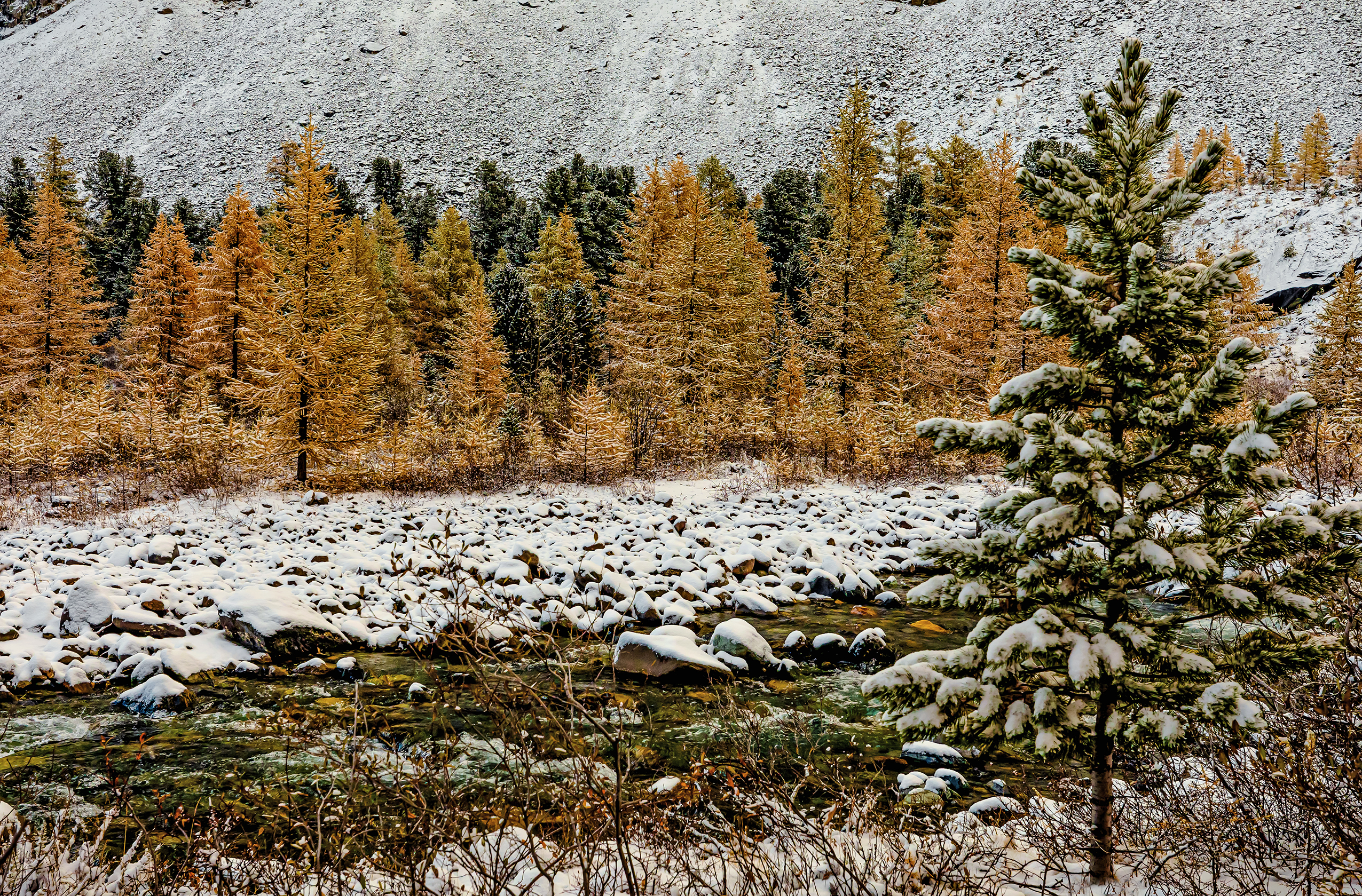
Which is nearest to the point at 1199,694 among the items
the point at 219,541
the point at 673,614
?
the point at 673,614

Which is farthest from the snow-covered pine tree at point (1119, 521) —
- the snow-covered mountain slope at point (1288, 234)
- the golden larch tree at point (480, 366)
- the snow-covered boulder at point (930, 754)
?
the snow-covered mountain slope at point (1288, 234)

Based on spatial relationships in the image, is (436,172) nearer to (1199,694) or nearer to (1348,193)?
(1348,193)

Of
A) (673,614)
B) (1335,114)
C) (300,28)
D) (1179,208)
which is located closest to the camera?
(1179,208)

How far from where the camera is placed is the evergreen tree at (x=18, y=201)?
3912 cm

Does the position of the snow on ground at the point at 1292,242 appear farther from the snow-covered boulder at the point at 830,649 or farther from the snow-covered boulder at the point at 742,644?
the snow-covered boulder at the point at 742,644

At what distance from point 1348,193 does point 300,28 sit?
316 ft

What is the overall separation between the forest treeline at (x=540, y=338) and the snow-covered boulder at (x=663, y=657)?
18.1ft

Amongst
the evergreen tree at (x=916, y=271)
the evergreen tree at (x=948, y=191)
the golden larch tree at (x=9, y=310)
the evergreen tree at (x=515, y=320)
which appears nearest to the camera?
the golden larch tree at (x=9, y=310)

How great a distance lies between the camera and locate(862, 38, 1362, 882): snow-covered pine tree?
2.66 metres

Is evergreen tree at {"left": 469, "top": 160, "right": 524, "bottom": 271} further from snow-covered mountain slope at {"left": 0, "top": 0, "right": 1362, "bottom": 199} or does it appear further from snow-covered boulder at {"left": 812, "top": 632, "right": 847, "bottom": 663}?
snow-covered boulder at {"left": 812, "top": 632, "right": 847, "bottom": 663}

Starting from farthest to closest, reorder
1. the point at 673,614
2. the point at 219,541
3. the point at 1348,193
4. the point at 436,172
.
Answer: the point at 436,172
the point at 1348,193
the point at 219,541
the point at 673,614

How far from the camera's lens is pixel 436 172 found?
62000mm

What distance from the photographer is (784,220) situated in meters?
39.3

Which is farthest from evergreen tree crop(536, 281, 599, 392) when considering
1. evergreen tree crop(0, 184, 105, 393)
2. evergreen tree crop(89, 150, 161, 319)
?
evergreen tree crop(89, 150, 161, 319)
